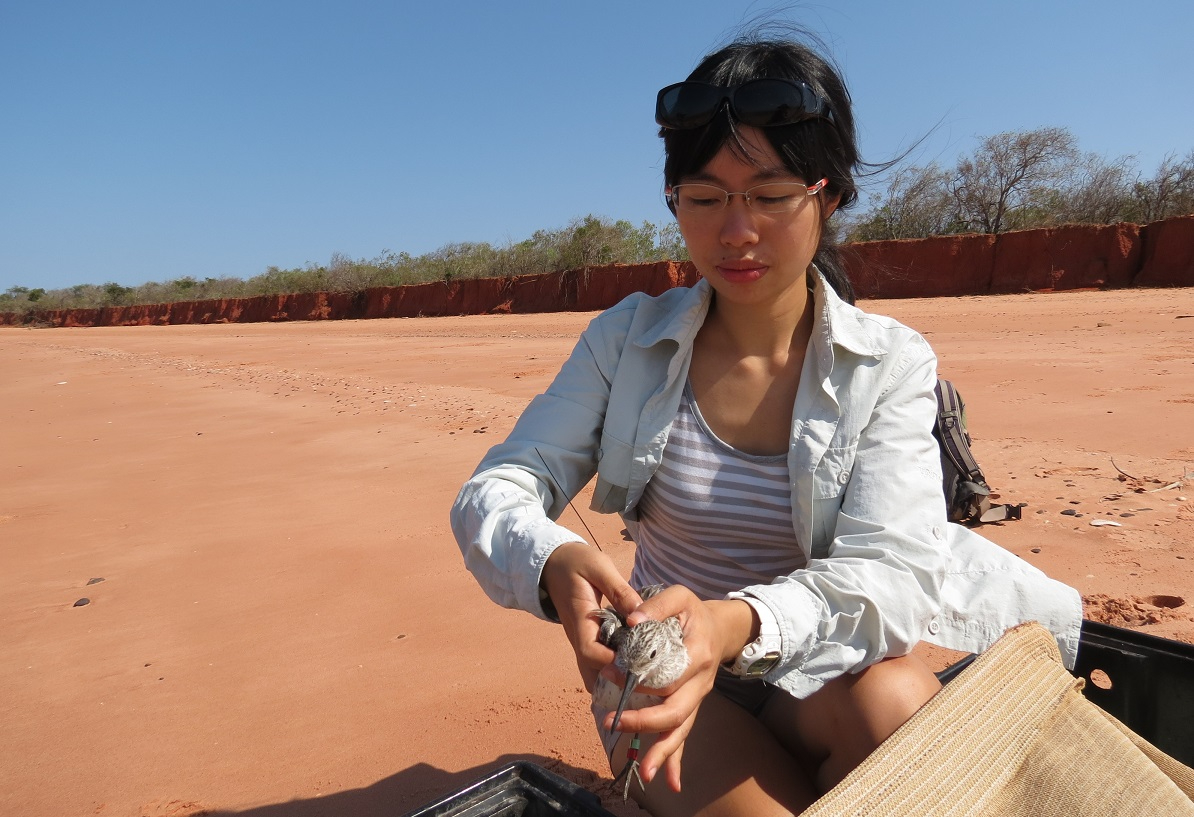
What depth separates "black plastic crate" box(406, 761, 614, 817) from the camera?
5.26 ft

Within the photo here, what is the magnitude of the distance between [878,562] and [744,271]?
65 centimetres

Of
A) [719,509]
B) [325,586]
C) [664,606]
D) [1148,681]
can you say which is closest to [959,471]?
[1148,681]

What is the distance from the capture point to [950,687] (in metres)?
1.48

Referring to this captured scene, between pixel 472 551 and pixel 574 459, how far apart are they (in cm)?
35

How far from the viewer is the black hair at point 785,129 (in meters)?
1.67

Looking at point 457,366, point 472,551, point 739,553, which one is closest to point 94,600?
point 472,551

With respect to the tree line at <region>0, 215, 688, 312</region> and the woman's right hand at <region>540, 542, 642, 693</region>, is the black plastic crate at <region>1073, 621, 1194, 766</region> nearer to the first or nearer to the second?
the woman's right hand at <region>540, 542, 642, 693</region>

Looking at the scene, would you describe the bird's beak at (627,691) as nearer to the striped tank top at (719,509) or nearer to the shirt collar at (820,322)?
the striped tank top at (719,509)

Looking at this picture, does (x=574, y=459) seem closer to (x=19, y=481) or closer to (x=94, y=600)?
(x=94, y=600)

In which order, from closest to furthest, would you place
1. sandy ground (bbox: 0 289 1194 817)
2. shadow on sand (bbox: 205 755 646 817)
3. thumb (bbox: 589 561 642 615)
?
thumb (bbox: 589 561 642 615)
shadow on sand (bbox: 205 755 646 817)
sandy ground (bbox: 0 289 1194 817)

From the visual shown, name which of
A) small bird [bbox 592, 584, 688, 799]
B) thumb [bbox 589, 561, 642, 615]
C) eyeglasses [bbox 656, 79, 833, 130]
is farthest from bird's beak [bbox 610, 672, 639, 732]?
eyeglasses [bbox 656, 79, 833, 130]

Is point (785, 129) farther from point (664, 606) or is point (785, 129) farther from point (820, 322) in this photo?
point (664, 606)

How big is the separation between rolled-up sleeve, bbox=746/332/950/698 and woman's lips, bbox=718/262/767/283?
346 millimetres

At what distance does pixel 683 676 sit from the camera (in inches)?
47.8
